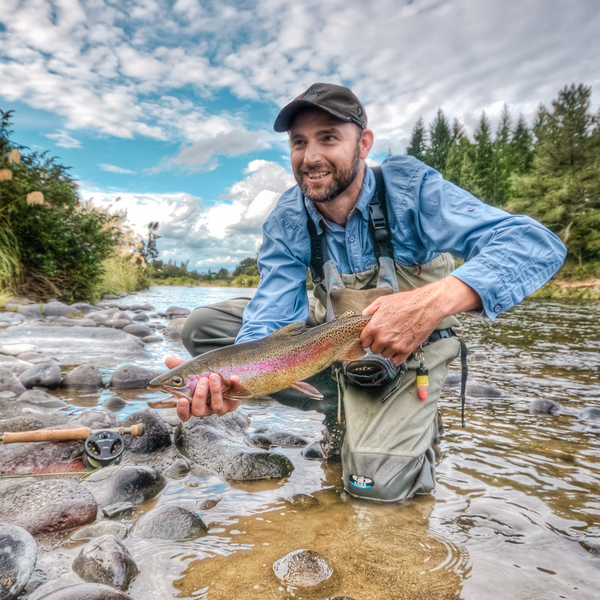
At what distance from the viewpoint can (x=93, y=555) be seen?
71.8 inches

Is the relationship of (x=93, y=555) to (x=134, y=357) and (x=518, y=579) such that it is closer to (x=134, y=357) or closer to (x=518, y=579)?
(x=518, y=579)

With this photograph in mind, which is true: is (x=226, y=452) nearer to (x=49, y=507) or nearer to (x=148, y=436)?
(x=148, y=436)

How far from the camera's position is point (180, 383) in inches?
101

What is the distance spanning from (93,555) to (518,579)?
5.71ft

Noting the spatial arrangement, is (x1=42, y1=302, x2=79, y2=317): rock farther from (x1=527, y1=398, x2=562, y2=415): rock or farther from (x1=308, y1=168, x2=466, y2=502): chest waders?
(x1=527, y1=398, x2=562, y2=415): rock

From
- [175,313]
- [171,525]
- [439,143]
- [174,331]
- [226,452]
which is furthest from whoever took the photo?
[439,143]

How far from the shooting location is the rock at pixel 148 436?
3281 millimetres

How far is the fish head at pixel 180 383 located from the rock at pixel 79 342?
14.8 ft

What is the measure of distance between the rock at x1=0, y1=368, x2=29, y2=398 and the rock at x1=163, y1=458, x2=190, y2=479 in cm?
251

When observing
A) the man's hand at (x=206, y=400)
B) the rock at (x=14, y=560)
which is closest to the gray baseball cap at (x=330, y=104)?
the man's hand at (x=206, y=400)

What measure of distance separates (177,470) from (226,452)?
13.3 inches

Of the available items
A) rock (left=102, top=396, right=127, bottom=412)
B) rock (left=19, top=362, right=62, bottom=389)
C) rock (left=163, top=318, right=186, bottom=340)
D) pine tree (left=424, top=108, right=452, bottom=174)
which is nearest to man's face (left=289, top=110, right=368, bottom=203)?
rock (left=102, top=396, right=127, bottom=412)

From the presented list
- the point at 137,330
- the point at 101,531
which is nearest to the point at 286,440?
the point at 101,531

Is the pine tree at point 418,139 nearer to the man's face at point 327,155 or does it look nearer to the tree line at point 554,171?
the tree line at point 554,171
